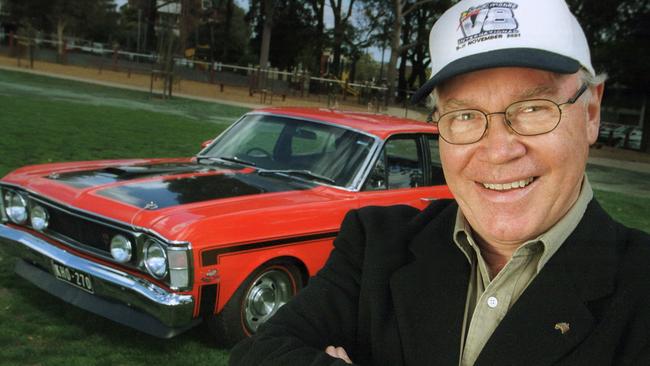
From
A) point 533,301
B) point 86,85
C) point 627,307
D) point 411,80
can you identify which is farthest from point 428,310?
point 411,80

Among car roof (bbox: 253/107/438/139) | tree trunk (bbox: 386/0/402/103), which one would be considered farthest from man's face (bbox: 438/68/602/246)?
tree trunk (bbox: 386/0/402/103)

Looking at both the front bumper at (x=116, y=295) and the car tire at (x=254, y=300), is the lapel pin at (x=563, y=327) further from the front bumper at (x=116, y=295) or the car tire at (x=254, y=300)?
the car tire at (x=254, y=300)

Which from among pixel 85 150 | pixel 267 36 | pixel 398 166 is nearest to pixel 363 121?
pixel 398 166

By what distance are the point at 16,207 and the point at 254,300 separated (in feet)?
6.11

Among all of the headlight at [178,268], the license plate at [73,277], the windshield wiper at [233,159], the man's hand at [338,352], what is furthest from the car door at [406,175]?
the man's hand at [338,352]

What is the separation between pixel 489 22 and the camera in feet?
4.86

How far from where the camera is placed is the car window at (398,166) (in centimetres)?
517

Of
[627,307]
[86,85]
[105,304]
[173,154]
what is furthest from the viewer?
[86,85]

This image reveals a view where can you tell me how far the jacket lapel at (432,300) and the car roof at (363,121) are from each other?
354cm

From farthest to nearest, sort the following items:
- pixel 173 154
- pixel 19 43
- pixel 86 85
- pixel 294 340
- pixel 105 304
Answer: pixel 19 43
pixel 86 85
pixel 173 154
pixel 105 304
pixel 294 340

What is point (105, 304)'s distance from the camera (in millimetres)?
4109

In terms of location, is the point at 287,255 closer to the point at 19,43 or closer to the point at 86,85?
the point at 86,85

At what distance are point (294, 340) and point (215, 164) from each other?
379cm

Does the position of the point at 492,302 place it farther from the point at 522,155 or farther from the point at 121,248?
the point at 121,248
